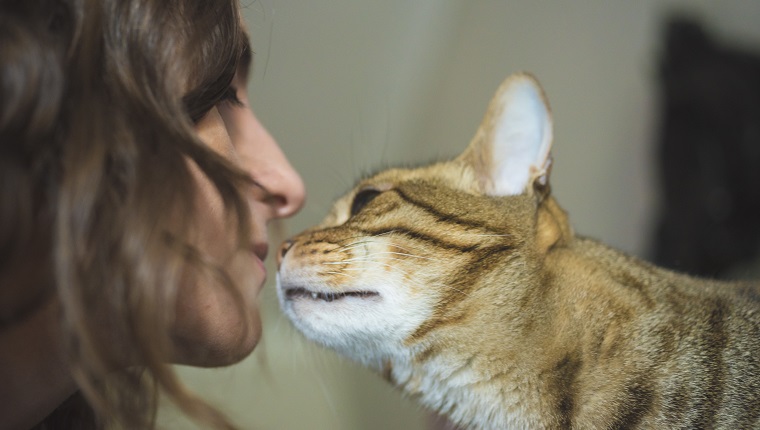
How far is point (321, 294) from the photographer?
867 millimetres

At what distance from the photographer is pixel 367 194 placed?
1.02m

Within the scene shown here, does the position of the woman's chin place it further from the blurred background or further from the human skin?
the blurred background

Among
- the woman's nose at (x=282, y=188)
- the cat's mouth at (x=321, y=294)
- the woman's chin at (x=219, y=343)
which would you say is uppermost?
the woman's nose at (x=282, y=188)

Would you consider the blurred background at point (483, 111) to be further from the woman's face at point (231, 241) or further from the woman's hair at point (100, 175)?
the woman's hair at point (100, 175)

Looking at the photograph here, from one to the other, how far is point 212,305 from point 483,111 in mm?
1101

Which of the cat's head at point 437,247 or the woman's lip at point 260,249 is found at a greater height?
the cat's head at point 437,247

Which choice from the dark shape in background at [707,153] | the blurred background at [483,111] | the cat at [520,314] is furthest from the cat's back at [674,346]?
the dark shape in background at [707,153]

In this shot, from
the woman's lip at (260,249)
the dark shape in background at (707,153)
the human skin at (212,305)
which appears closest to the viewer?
the human skin at (212,305)

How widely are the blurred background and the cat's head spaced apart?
0.65ft

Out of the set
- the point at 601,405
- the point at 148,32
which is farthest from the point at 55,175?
the point at 601,405

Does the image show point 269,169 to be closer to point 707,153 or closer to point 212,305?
point 212,305

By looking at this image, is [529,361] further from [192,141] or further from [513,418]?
[192,141]

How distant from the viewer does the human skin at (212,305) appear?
2.18 ft

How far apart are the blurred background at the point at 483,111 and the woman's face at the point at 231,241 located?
0.20 m
